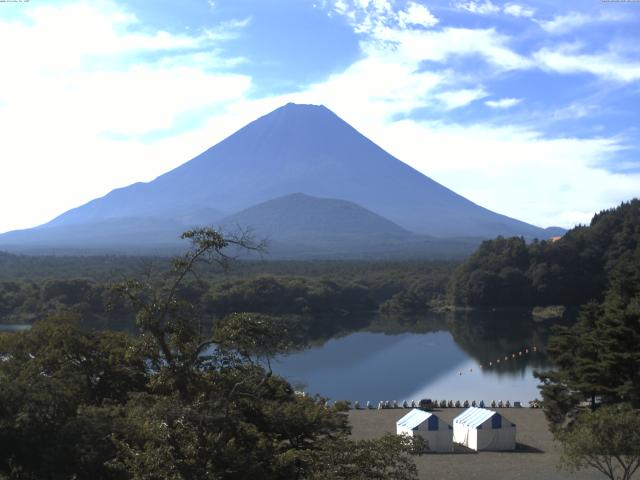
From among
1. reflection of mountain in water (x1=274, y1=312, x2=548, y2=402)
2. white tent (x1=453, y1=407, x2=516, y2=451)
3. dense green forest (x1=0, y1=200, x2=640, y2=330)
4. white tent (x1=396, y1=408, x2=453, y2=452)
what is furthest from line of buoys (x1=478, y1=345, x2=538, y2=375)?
white tent (x1=396, y1=408, x2=453, y2=452)

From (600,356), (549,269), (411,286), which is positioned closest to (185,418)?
(600,356)

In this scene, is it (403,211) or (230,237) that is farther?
(403,211)

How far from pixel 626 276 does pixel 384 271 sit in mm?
43492

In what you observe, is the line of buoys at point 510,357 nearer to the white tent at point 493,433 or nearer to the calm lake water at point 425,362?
the calm lake water at point 425,362

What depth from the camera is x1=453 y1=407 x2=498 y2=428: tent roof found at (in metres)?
14.7

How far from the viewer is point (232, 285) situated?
144 feet

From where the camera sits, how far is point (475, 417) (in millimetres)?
15078

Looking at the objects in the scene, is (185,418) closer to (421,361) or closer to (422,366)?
(422,366)

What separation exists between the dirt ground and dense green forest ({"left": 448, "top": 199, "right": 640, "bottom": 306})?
1210 inches

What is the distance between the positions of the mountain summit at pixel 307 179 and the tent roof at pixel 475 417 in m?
140

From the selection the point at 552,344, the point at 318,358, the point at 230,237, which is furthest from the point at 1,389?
the point at 318,358

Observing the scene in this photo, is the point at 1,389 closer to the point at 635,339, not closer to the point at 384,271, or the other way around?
the point at 635,339

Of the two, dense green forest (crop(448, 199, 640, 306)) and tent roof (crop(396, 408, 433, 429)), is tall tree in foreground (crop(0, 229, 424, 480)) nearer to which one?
tent roof (crop(396, 408, 433, 429))

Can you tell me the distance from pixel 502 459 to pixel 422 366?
1516cm
